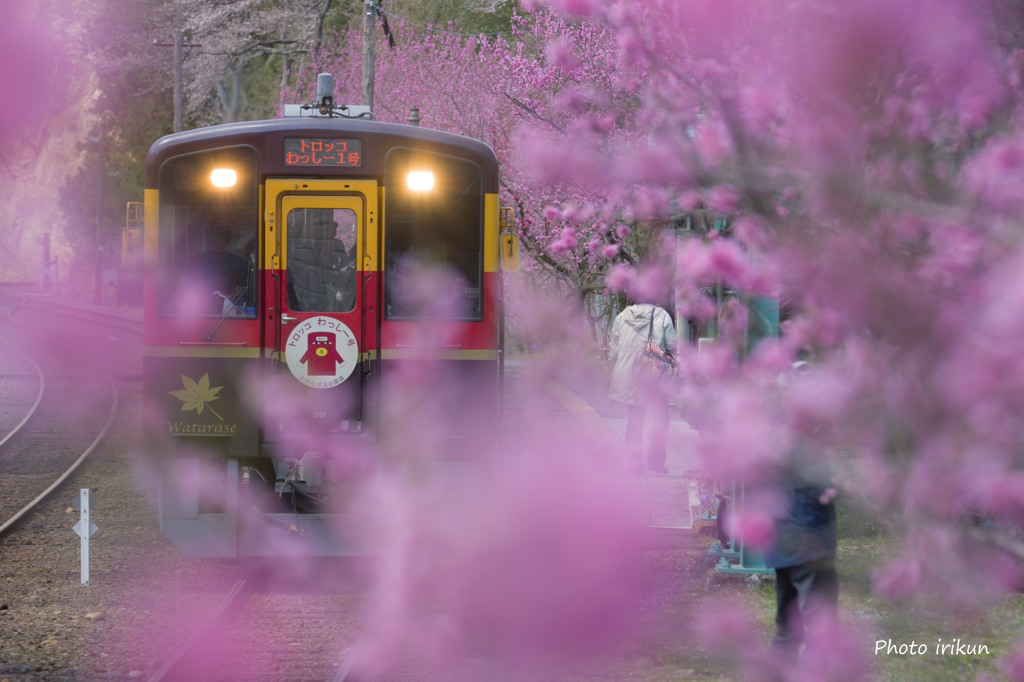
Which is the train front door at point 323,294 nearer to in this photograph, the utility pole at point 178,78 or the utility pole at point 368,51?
the utility pole at point 368,51

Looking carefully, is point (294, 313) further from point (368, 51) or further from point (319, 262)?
point (368, 51)

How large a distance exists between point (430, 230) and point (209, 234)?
1443 millimetres

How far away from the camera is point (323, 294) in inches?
351

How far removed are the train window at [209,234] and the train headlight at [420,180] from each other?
3.31 feet

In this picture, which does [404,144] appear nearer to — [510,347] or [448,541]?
[448,541]

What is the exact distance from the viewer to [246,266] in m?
8.91

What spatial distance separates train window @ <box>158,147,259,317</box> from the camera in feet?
29.1

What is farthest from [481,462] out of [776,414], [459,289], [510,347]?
[510,347]

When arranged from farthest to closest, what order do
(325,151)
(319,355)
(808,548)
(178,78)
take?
(178,78)
(325,151)
(319,355)
(808,548)

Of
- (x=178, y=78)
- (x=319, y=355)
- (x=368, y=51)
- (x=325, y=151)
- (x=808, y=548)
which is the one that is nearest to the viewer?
(x=808, y=548)

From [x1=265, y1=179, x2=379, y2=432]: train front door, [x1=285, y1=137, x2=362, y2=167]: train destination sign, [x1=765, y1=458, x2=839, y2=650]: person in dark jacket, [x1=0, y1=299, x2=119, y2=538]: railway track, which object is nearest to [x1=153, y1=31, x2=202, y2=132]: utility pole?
[x1=0, y1=299, x2=119, y2=538]: railway track

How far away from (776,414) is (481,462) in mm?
5787

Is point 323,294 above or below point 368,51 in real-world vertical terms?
below

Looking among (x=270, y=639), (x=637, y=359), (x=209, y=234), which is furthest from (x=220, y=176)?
(x=637, y=359)
